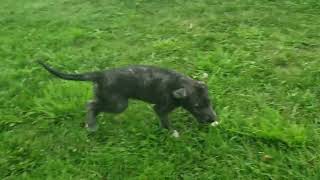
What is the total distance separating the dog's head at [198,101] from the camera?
4496 millimetres

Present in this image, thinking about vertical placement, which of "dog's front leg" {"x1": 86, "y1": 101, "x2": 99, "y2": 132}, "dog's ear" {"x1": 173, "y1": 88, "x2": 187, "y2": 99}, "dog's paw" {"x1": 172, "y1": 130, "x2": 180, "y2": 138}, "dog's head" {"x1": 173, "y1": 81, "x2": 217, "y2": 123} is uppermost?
"dog's ear" {"x1": 173, "y1": 88, "x2": 187, "y2": 99}

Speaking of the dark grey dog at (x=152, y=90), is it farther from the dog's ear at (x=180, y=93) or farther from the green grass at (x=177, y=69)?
the green grass at (x=177, y=69)

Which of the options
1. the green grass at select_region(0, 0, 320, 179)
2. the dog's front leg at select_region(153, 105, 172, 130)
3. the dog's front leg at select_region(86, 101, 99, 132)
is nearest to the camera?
the green grass at select_region(0, 0, 320, 179)

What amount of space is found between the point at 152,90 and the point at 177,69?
1.58 metres

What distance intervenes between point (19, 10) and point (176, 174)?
19.3ft

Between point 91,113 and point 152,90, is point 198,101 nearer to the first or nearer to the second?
point 152,90

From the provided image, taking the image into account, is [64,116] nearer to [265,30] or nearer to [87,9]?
[265,30]

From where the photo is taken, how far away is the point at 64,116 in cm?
512

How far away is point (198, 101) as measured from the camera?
14.9ft

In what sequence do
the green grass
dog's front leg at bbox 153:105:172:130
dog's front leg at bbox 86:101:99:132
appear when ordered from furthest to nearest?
dog's front leg at bbox 86:101:99:132 → dog's front leg at bbox 153:105:172:130 → the green grass

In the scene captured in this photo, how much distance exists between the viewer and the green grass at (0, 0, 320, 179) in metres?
4.34

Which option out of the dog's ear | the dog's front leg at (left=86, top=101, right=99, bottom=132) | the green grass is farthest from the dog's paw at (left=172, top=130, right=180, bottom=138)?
the dog's front leg at (left=86, top=101, right=99, bottom=132)

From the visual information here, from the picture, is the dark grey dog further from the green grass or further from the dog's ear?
the green grass

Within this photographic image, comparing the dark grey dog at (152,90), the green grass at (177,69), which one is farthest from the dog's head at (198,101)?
the green grass at (177,69)
